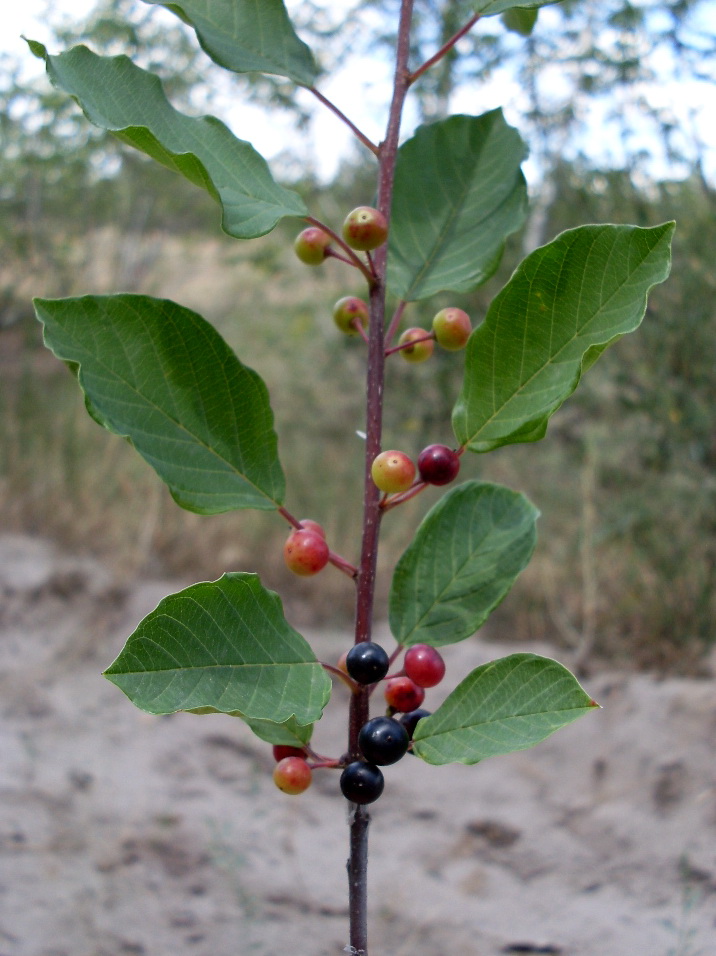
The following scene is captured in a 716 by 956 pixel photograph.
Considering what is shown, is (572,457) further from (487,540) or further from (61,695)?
(487,540)

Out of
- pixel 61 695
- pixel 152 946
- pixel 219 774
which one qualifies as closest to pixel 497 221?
pixel 152 946

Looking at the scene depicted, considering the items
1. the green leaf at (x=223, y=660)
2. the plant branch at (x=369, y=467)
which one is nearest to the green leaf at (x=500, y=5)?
the plant branch at (x=369, y=467)

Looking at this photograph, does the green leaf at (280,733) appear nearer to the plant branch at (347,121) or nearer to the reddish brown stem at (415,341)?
the reddish brown stem at (415,341)

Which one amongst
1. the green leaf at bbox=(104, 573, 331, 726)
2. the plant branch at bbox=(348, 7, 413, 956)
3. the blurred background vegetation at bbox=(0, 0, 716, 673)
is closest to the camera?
the green leaf at bbox=(104, 573, 331, 726)

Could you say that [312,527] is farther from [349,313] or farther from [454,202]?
[454,202]

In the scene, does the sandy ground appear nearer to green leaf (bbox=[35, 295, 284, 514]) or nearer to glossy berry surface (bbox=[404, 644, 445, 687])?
glossy berry surface (bbox=[404, 644, 445, 687])

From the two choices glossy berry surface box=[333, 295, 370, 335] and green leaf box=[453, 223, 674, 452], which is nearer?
green leaf box=[453, 223, 674, 452]

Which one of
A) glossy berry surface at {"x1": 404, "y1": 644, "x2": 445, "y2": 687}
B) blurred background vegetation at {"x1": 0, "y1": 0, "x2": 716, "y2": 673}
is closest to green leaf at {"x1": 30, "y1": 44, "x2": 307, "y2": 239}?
glossy berry surface at {"x1": 404, "y1": 644, "x2": 445, "y2": 687}
